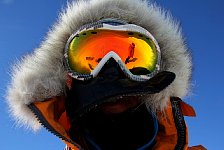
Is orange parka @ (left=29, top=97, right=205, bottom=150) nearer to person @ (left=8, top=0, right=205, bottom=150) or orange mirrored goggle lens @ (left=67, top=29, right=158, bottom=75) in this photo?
person @ (left=8, top=0, right=205, bottom=150)

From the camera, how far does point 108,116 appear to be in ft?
10.3

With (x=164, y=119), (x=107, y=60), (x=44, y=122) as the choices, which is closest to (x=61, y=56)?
(x=107, y=60)

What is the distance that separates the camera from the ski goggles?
320 centimetres

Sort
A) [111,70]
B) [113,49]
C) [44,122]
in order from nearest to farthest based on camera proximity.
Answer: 1. [44,122]
2. [111,70]
3. [113,49]

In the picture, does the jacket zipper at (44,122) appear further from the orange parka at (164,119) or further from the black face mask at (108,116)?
the black face mask at (108,116)

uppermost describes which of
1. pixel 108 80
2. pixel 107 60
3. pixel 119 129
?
pixel 107 60

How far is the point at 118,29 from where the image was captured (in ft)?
10.7

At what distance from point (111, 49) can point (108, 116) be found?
46 cm

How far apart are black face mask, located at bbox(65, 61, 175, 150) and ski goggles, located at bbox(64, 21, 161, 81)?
0.34 feet

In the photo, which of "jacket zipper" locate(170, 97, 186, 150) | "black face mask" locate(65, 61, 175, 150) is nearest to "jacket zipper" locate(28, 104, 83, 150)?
"black face mask" locate(65, 61, 175, 150)

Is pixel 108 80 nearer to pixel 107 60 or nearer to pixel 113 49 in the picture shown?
pixel 107 60

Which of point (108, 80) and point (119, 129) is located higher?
point (108, 80)

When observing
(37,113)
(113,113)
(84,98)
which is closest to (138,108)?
(113,113)

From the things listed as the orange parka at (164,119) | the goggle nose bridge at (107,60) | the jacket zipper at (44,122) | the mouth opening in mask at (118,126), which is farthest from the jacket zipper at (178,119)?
the jacket zipper at (44,122)
